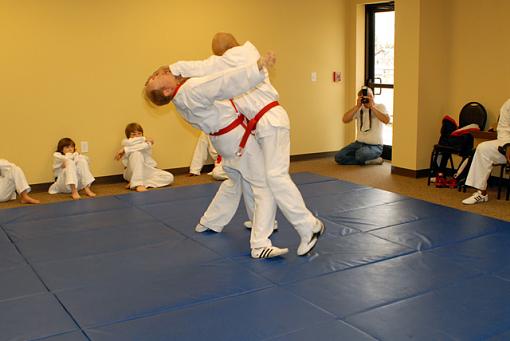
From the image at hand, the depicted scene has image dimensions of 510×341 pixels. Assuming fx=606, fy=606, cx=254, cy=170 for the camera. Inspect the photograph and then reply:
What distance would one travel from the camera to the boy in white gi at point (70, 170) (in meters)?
6.09

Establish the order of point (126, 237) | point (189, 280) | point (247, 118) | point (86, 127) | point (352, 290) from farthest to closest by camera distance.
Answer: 1. point (86, 127)
2. point (126, 237)
3. point (247, 118)
4. point (189, 280)
5. point (352, 290)

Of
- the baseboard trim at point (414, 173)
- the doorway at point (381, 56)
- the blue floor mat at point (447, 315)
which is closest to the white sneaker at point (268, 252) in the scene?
the blue floor mat at point (447, 315)

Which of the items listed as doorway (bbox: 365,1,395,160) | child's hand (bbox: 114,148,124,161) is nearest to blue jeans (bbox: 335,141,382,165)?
doorway (bbox: 365,1,395,160)

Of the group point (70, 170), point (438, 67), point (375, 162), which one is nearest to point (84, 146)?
point (70, 170)

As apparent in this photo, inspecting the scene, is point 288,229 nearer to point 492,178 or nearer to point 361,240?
point 361,240

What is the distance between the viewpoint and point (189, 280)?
3.52 meters

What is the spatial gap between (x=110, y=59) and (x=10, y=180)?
5.69 feet

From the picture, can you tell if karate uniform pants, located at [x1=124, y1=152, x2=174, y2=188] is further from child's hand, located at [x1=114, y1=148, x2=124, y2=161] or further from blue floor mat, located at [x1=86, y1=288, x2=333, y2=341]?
blue floor mat, located at [x1=86, y1=288, x2=333, y2=341]

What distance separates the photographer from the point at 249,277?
3.54m

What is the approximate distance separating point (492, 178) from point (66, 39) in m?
4.71

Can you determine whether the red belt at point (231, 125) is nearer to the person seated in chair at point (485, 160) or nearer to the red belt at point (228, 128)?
the red belt at point (228, 128)

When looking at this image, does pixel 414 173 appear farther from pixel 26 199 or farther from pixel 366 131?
pixel 26 199

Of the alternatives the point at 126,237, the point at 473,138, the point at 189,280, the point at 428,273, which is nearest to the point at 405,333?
the point at 428,273

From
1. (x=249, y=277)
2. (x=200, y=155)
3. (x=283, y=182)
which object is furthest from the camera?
(x=200, y=155)
